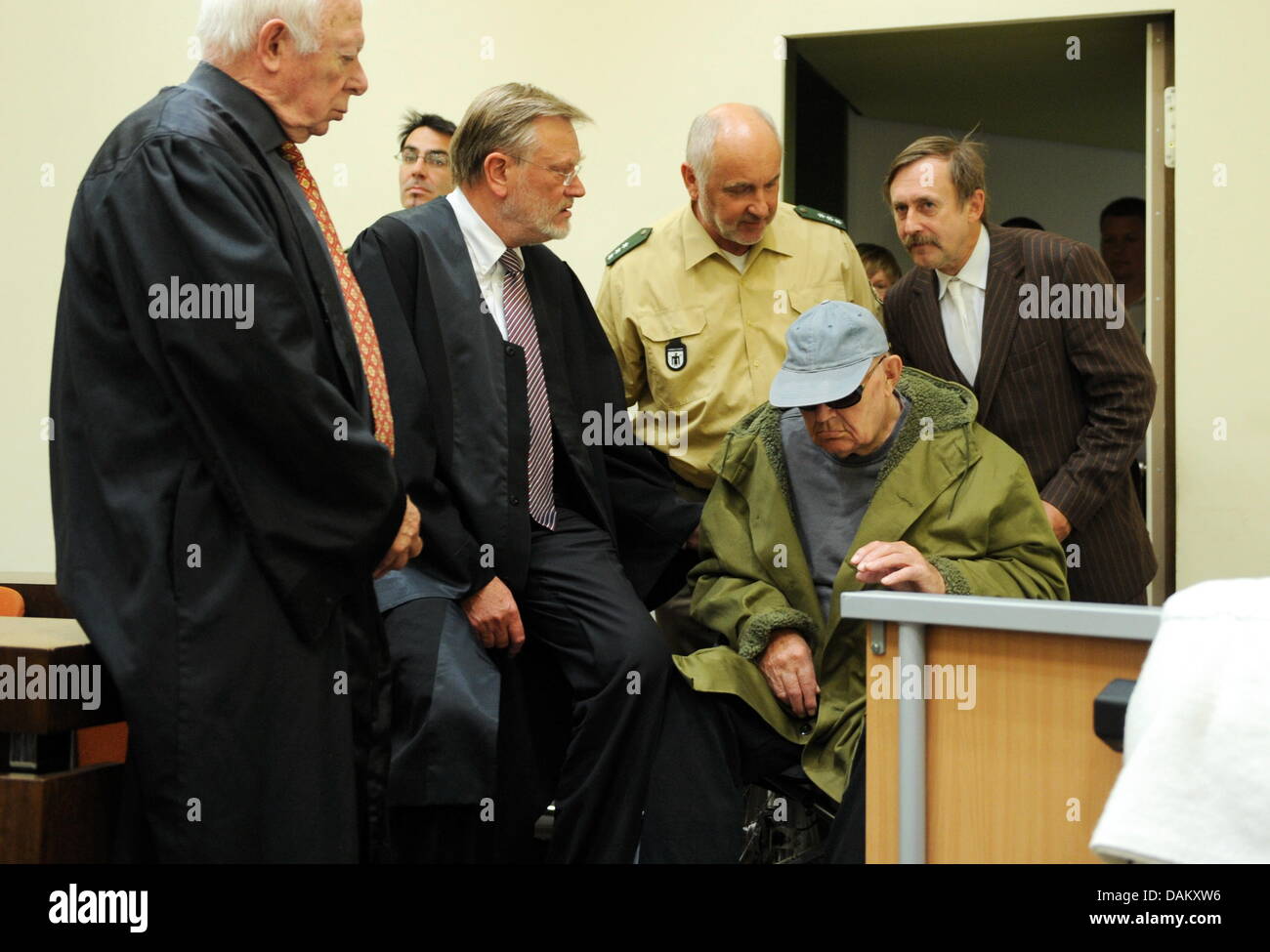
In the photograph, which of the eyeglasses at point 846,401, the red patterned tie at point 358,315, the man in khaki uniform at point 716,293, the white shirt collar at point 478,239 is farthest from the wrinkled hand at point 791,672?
the white shirt collar at point 478,239

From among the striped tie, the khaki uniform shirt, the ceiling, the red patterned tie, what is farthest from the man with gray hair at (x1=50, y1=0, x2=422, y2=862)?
the ceiling

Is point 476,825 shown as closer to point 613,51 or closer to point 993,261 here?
point 993,261

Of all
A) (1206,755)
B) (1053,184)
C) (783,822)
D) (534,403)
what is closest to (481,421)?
(534,403)

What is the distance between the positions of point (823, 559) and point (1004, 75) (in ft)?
7.92

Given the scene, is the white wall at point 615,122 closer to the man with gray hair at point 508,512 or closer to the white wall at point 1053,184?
the man with gray hair at point 508,512

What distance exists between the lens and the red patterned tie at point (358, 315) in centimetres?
196

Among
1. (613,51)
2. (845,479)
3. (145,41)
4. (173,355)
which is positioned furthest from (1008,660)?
(145,41)

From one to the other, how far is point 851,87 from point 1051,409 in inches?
80.2

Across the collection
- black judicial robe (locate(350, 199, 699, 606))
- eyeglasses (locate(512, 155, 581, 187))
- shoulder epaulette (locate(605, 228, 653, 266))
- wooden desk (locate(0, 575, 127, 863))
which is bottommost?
wooden desk (locate(0, 575, 127, 863))

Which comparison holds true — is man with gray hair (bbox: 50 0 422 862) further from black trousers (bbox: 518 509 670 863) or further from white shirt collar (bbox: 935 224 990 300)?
white shirt collar (bbox: 935 224 990 300)

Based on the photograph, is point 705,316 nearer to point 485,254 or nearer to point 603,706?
point 485,254

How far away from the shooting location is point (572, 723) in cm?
261

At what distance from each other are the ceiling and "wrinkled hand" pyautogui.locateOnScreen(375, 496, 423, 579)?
7.80ft

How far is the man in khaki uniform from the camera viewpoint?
286cm
